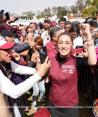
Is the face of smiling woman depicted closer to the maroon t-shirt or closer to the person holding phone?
the person holding phone

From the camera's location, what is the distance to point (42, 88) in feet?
28.6

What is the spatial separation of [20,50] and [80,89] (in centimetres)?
253

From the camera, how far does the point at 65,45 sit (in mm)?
4742

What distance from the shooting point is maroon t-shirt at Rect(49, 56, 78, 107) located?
4797mm

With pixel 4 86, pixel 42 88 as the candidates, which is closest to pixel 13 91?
pixel 4 86

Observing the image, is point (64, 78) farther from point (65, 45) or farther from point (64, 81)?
point (65, 45)

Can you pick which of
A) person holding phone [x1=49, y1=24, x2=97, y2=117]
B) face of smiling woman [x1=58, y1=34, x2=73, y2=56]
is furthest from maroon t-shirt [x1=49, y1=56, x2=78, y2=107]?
face of smiling woman [x1=58, y1=34, x2=73, y2=56]

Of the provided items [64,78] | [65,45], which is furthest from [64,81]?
[65,45]

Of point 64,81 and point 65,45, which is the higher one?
point 65,45

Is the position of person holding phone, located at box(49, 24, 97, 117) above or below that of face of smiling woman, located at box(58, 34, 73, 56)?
Answer: below

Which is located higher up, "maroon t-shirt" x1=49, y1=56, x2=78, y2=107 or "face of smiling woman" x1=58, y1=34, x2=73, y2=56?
"face of smiling woman" x1=58, y1=34, x2=73, y2=56

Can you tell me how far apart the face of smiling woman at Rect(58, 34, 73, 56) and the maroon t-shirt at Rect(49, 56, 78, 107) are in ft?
0.43

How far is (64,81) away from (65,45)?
442 mm

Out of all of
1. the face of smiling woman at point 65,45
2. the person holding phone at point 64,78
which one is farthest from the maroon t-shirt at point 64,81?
the face of smiling woman at point 65,45
